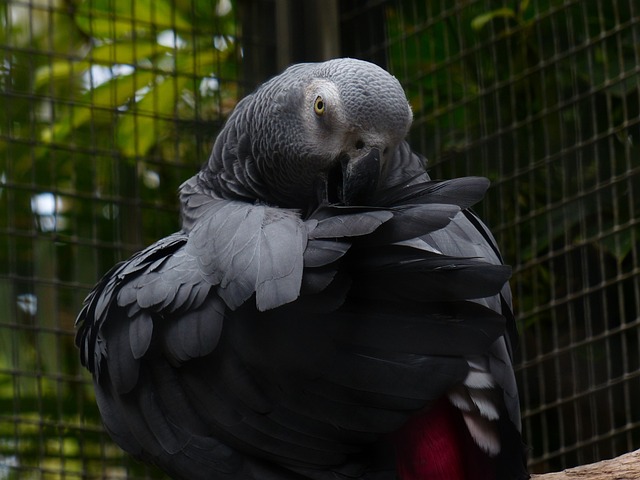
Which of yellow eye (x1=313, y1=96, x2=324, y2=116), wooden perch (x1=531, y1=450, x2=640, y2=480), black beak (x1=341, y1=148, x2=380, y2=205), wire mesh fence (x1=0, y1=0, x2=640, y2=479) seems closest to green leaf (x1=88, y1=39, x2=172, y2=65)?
wire mesh fence (x1=0, y1=0, x2=640, y2=479)

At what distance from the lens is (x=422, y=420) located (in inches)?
53.7

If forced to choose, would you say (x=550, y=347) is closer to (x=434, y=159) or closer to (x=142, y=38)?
(x=434, y=159)

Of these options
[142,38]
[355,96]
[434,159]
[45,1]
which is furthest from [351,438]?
[45,1]

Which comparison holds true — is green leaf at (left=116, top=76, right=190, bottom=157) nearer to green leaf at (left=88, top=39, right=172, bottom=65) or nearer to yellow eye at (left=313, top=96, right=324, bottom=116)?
green leaf at (left=88, top=39, right=172, bottom=65)

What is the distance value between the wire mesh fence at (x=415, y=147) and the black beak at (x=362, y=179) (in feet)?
2.82

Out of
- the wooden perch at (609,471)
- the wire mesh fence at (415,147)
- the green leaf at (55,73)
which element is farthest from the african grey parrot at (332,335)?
the green leaf at (55,73)

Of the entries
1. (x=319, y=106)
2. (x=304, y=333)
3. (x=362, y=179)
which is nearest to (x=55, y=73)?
(x=319, y=106)

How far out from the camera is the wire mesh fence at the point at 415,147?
2.36m

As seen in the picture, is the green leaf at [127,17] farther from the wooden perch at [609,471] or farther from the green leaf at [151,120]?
the wooden perch at [609,471]

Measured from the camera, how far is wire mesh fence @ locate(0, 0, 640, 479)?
2357mm

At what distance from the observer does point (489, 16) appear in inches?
99.6

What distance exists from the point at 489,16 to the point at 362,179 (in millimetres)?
1050

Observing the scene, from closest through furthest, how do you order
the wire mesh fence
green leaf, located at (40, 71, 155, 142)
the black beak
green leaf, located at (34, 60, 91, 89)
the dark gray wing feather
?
the dark gray wing feather → the black beak → the wire mesh fence → green leaf, located at (40, 71, 155, 142) → green leaf, located at (34, 60, 91, 89)

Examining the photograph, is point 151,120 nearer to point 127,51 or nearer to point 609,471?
point 127,51
